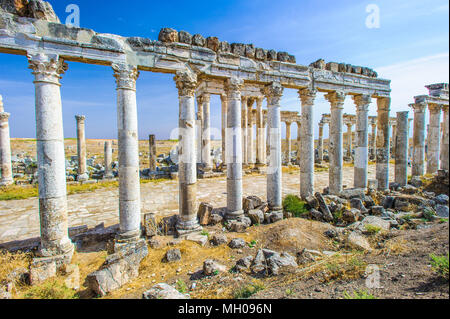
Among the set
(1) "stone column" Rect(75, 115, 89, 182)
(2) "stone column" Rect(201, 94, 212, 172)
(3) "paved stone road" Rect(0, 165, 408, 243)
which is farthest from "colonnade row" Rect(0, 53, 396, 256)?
(1) "stone column" Rect(75, 115, 89, 182)

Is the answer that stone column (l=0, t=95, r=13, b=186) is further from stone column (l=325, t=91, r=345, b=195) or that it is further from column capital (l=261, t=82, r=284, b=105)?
stone column (l=325, t=91, r=345, b=195)

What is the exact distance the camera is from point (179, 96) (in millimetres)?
7496

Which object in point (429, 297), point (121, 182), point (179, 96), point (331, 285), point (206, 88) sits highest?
point (206, 88)

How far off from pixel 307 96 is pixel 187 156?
19.0ft

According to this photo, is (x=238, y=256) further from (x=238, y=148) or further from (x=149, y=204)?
(x=149, y=204)

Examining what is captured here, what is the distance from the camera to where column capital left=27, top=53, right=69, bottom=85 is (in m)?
5.62

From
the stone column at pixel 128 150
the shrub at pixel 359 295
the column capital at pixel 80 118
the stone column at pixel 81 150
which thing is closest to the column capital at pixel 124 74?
the stone column at pixel 128 150

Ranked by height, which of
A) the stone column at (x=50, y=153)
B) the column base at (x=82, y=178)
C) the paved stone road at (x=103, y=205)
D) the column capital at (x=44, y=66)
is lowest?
the paved stone road at (x=103, y=205)

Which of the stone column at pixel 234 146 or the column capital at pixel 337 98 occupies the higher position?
the column capital at pixel 337 98

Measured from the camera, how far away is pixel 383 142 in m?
11.7

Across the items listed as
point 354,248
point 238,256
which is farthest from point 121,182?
point 354,248

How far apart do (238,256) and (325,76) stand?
323 inches

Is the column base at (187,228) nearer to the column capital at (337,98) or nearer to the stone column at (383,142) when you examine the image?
the column capital at (337,98)

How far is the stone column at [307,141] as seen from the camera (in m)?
9.63
